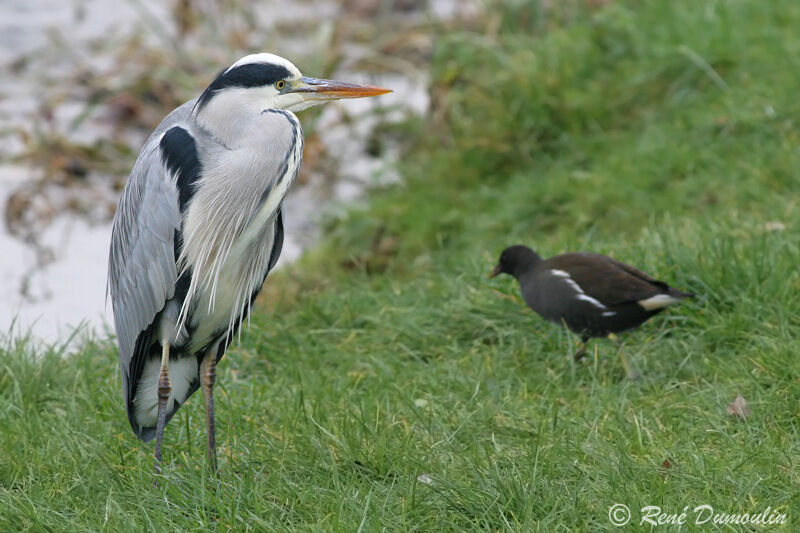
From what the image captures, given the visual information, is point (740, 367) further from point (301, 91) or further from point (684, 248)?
point (301, 91)

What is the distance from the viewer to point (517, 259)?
5.29 meters

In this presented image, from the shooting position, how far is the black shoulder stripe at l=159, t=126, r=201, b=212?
3.96m

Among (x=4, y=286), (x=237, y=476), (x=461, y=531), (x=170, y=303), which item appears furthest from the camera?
(x=4, y=286)

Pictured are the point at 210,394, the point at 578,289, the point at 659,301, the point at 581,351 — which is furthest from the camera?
the point at 581,351

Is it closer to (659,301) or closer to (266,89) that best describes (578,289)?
(659,301)

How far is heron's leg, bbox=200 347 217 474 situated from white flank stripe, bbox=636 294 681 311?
184cm

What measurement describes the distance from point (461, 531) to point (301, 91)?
172 centimetres

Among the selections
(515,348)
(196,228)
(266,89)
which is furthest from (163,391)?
(515,348)

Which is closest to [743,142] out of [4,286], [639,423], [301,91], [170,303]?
[639,423]

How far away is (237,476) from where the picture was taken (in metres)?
3.88

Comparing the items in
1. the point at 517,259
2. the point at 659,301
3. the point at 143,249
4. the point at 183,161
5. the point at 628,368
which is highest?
the point at 183,161

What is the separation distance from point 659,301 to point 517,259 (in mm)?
816

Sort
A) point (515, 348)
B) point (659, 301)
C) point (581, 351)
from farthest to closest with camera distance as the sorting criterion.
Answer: point (515, 348) → point (581, 351) → point (659, 301)

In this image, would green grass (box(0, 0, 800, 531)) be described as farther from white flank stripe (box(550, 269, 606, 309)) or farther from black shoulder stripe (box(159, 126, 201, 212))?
black shoulder stripe (box(159, 126, 201, 212))
